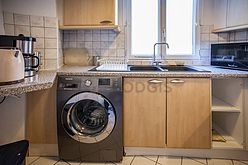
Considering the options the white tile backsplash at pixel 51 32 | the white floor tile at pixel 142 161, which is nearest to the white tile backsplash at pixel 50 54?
the white tile backsplash at pixel 51 32

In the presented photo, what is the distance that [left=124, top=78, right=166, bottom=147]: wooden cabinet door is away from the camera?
2252 millimetres

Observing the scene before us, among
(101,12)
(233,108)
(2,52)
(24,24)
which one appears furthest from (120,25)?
(2,52)

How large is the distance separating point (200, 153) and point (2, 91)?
188 cm

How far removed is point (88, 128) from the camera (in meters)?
2.33

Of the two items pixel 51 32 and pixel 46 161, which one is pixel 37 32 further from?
pixel 46 161

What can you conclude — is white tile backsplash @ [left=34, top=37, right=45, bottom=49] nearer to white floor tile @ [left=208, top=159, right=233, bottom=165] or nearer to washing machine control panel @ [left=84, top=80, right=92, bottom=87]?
washing machine control panel @ [left=84, top=80, right=92, bottom=87]

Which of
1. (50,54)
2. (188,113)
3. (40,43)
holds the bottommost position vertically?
(188,113)

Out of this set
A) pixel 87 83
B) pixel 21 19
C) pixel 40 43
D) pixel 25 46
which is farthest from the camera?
pixel 40 43

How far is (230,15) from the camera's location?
2.52 m

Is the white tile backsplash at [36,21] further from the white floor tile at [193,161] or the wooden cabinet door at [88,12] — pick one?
the white floor tile at [193,161]

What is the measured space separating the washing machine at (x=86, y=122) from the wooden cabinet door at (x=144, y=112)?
0.32 feet

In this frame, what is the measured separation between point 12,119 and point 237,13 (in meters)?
2.43

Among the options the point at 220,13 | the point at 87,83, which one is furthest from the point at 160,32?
the point at 87,83

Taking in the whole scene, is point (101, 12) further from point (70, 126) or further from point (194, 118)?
point (194, 118)
